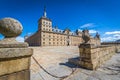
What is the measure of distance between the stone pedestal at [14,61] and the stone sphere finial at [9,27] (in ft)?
0.80

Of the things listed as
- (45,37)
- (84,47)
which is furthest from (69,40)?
(84,47)

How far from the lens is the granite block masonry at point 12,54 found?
1466mm

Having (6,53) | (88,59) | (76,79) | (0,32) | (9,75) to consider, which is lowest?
(76,79)

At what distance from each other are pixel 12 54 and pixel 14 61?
152mm

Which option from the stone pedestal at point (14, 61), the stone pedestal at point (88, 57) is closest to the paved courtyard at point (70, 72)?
the stone pedestal at point (88, 57)

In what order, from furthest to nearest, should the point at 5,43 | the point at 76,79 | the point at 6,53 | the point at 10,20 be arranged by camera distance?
the point at 76,79
the point at 10,20
the point at 5,43
the point at 6,53

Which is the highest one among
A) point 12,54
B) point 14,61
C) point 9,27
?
point 9,27

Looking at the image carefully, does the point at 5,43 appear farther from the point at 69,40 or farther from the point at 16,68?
the point at 69,40

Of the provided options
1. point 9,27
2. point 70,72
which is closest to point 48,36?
point 70,72

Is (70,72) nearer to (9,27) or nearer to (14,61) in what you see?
(14,61)

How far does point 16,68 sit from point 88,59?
4341 millimetres

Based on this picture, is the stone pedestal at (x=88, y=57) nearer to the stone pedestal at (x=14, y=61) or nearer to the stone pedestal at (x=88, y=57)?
the stone pedestal at (x=88, y=57)

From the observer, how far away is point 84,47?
210 inches

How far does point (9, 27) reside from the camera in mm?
1694
